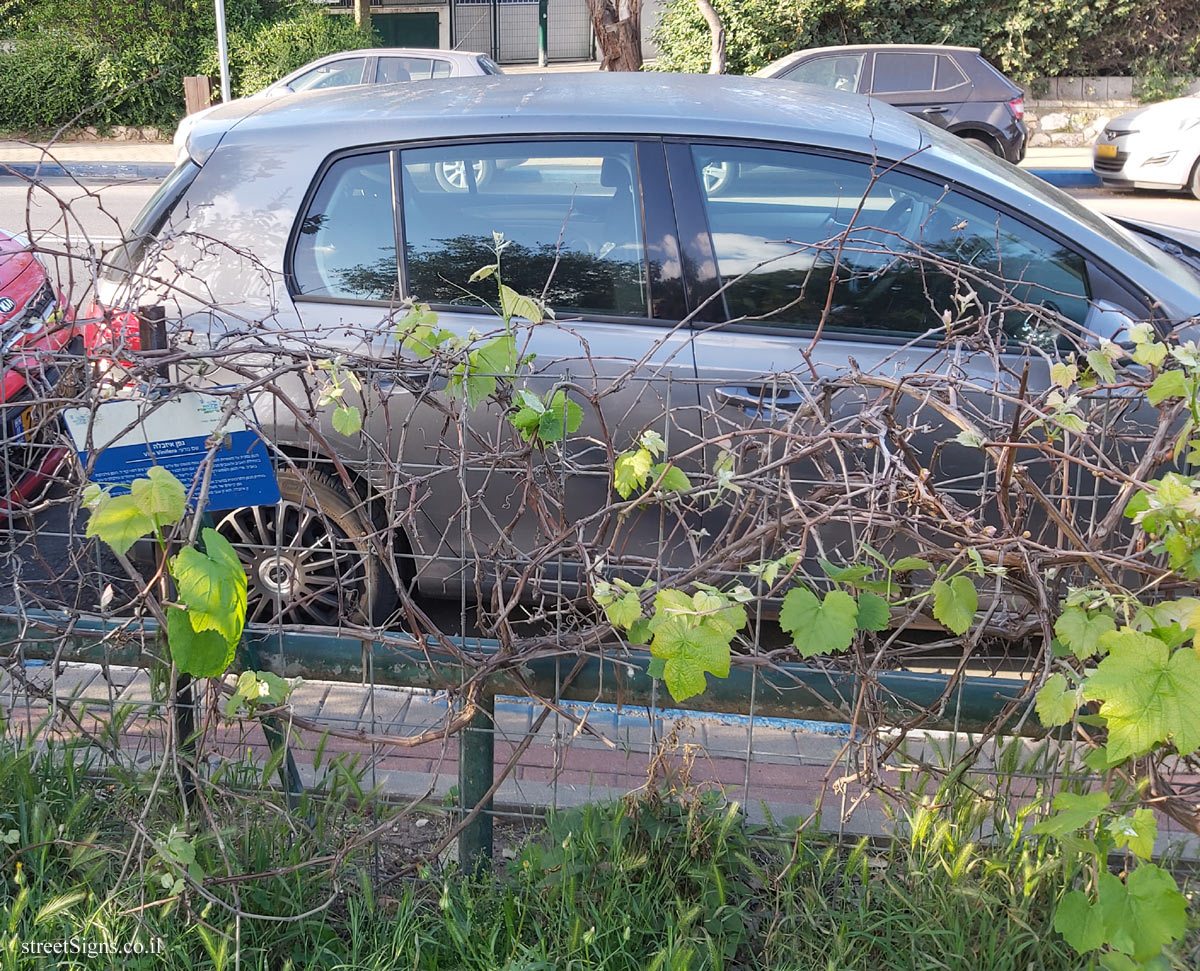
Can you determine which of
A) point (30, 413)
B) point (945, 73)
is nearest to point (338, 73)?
point (945, 73)

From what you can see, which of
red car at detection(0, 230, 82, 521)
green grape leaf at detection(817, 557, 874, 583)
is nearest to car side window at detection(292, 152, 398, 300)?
red car at detection(0, 230, 82, 521)

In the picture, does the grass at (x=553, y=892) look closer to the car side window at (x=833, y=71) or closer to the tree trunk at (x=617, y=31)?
the tree trunk at (x=617, y=31)

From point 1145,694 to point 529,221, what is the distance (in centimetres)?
260

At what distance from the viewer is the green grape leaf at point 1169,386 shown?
1.91 m

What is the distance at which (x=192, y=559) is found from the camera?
1898 millimetres

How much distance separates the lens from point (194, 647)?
6.62 ft

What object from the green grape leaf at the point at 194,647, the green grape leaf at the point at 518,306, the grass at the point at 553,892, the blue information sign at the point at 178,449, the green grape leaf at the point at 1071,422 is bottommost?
the grass at the point at 553,892

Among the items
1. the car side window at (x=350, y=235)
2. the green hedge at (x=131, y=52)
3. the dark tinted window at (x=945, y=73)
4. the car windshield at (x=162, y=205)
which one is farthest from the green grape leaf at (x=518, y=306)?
the green hedge at (x=131, y=52)

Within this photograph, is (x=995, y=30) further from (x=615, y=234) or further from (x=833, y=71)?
(x=615, y=234)

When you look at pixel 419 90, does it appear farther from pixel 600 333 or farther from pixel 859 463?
pixel 859 463

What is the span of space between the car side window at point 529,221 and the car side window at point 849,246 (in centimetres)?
31

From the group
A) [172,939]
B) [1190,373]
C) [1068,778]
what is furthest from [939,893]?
[172,939]

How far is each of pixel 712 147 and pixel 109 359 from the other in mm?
2153

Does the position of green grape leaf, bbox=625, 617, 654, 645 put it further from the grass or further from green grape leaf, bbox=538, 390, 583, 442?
the grass
